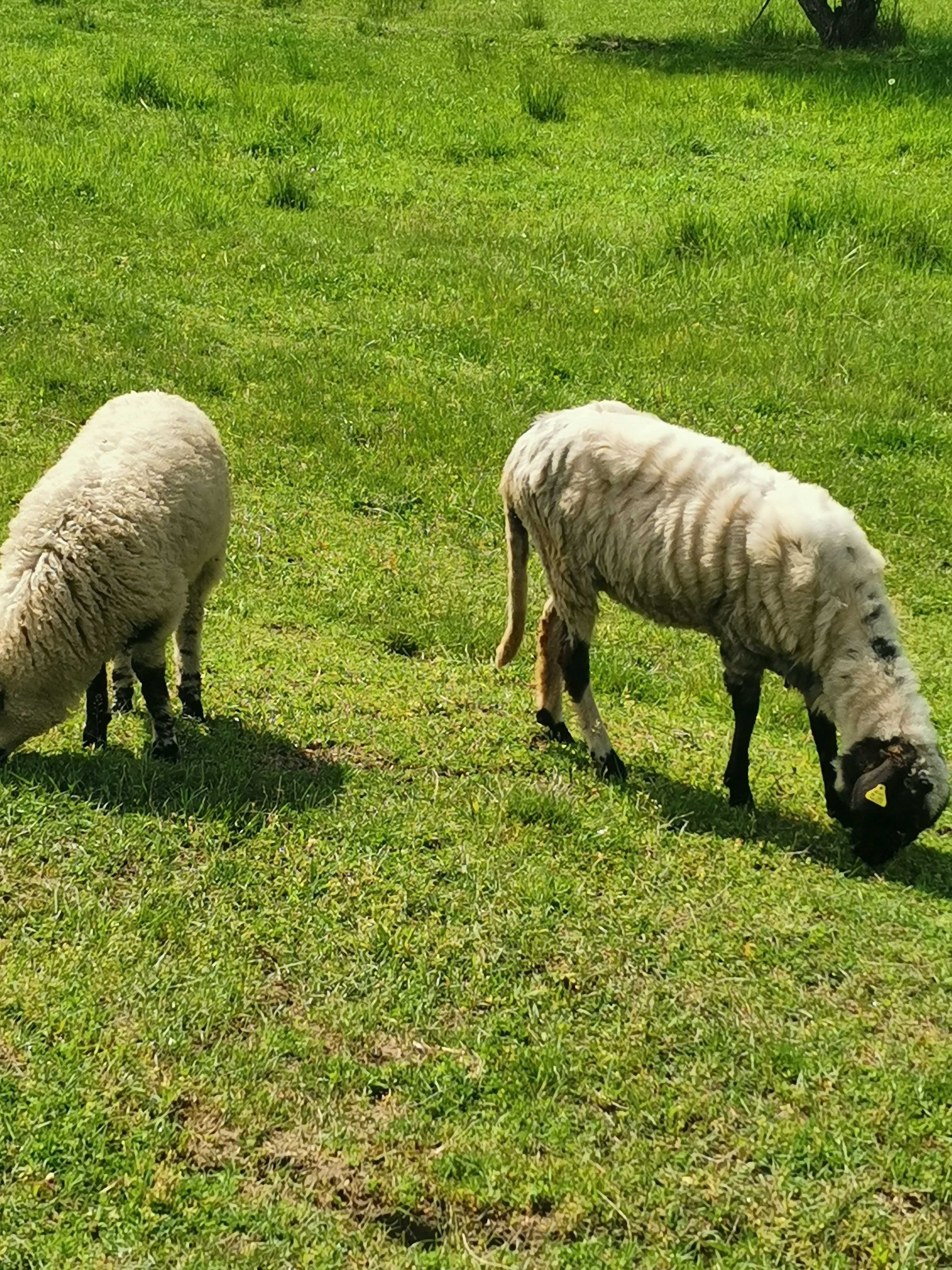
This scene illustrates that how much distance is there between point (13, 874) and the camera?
482 centimetres

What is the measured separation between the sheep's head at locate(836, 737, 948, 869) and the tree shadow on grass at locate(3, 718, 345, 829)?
2191mm

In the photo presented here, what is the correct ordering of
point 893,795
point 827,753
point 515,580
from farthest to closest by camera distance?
point 515,580 < point 827,753 < point 893,795

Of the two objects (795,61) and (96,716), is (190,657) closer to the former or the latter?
(96,716)

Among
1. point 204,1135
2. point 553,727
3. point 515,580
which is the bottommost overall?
point 204,1135

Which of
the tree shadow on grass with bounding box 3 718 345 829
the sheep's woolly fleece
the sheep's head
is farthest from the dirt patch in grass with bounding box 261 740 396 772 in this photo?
the sheep's head

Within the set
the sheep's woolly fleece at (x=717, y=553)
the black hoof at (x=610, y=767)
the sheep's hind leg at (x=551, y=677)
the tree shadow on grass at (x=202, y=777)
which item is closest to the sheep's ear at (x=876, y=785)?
the sheep's woolly fleece at (x=717, y=553)

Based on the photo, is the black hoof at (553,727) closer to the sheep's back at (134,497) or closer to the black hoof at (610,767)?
the black hoof at (610,767)

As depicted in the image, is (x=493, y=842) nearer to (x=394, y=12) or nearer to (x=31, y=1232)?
(x=31, y=1232)

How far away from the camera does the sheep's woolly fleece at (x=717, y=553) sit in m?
5.58

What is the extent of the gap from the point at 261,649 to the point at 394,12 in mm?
16631

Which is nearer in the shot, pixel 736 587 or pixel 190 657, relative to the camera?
A: pixel 736 587

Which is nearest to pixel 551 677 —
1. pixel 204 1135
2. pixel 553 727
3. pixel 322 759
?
pixel 553 727

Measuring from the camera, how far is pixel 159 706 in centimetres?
587

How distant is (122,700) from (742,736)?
2950 millimetres
